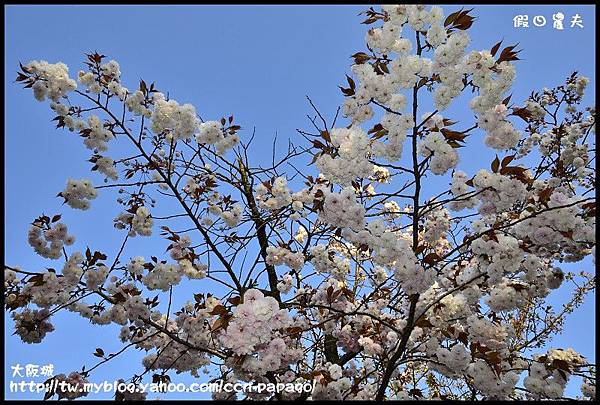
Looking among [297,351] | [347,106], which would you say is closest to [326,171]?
[347,106]

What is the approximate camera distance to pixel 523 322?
8.12 m

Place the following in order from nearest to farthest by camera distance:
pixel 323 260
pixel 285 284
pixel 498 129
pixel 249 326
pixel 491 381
A: pixel 249 326
pixel 498 129
pixel 491 381
pixel 323 260
pixel 285 284

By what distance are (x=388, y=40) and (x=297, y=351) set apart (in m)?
2.65

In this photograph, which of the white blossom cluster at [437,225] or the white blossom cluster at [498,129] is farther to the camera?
the white blossom cluster at [437,225]

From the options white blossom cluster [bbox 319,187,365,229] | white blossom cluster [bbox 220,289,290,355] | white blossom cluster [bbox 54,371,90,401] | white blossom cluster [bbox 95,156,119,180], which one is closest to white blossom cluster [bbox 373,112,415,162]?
white blossom cluster [bbox 319,187,365,229]

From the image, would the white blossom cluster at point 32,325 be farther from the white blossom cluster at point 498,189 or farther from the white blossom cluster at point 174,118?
the white blossom cluster at point 498,189

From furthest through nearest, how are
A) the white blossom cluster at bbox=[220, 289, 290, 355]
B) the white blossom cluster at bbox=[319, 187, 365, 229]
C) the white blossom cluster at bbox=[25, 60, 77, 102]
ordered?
the white blossom cluster at bbox=[25, 60, 77, 102]
the white blossom cluster at bbox=[319, 187, 365, 229]
the white blossom cluster at bbox=[220, 289, 290, 355]

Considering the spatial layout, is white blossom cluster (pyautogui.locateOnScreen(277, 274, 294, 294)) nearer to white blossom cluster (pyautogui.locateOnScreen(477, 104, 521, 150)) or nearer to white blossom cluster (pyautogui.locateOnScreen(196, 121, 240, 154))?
white blossom cluster (pyautogui.locateOnScreen(196, 121, 240, 154))

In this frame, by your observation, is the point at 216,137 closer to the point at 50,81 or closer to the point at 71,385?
the point at 50,81

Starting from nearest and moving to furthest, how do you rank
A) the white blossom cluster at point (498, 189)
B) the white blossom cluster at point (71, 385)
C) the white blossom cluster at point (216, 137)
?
the white blossom cluster at point (498, 189), the white blossom cluster at point (71, 385), the white blossom cluster at point (216, 137)

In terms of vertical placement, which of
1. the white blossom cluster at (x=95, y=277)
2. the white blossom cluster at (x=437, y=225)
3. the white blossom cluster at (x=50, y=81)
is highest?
the white blossom cluster at (x=50, y=81)

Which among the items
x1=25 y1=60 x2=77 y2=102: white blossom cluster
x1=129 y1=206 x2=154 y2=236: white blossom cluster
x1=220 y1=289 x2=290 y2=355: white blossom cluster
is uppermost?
x1=25 y1=60 x2=77 y2=102: white blossom cluster

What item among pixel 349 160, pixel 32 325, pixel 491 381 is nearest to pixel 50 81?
pixel 32 325

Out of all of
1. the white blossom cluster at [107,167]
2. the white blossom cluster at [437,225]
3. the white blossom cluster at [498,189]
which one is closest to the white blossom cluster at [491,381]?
the white blossom cluster at [498,189]
